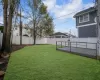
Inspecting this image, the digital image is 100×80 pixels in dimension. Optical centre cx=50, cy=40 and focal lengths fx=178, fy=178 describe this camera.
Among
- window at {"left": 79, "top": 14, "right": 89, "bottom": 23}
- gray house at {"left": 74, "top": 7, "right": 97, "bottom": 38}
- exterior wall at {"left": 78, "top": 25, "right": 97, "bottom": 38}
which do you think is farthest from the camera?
window at {"left": 79, "top": 14, "right": 89, "bottom": 23}

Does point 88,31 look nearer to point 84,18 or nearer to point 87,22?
point 87,22

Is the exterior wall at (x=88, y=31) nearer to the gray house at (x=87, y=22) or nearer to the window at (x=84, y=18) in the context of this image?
the gray house at (x=87, y=22)

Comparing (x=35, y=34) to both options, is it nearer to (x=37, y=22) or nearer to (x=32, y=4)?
(x=37, y=22)

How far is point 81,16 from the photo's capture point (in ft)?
87.6

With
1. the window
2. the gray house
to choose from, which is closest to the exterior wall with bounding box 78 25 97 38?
the gray house

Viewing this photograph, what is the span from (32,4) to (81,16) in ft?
43.5

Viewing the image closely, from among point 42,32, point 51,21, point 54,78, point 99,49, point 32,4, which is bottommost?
point 54,78

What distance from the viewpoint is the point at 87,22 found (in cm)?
2502

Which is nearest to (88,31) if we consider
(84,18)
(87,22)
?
(87,22)

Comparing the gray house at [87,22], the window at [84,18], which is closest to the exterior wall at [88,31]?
the gray house at [87,22]

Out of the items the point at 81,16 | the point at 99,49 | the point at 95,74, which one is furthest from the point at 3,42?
the point at 81,16

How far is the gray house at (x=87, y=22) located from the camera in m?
23.9

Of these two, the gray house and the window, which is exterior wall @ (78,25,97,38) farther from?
the window

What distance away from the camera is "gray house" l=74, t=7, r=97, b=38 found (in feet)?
78.3
